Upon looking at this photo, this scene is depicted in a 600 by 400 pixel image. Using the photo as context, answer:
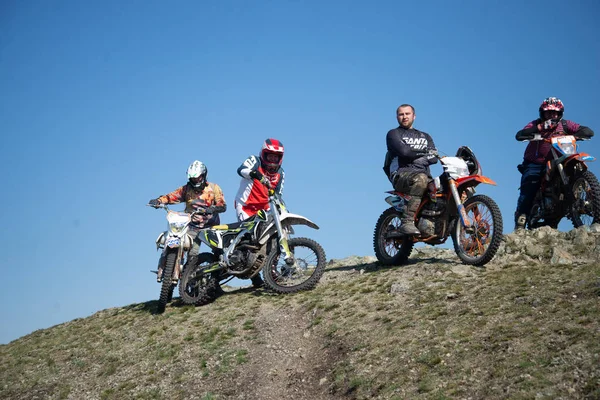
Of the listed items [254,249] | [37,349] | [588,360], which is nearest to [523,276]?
[588,360]

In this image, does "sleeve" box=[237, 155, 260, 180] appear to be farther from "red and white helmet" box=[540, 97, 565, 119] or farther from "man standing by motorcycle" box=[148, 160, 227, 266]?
"red and white helmet" box=[540, 97, 565, 119]

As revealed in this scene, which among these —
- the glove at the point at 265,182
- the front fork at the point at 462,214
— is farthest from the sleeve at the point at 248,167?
the front fork at the point at 462,214

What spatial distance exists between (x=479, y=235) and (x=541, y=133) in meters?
3.49

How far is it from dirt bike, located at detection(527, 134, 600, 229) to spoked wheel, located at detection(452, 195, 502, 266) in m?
2.28

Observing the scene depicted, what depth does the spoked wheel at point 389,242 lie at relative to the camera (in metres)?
13.5

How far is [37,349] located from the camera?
14352mm

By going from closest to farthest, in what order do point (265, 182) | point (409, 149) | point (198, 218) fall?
point (409, 149), point (265, 182), point (198, 218)

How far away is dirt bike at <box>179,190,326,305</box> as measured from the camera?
13203 mm

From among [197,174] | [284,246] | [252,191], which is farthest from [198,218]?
[284,246]

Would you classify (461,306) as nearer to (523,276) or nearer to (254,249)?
(523,276)

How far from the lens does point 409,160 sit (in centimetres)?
1343

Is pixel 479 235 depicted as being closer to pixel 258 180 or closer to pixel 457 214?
pixel 457 214

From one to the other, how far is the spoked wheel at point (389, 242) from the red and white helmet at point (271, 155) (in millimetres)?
2476

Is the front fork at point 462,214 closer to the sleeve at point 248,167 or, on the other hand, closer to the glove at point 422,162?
the glove at point 422,162
